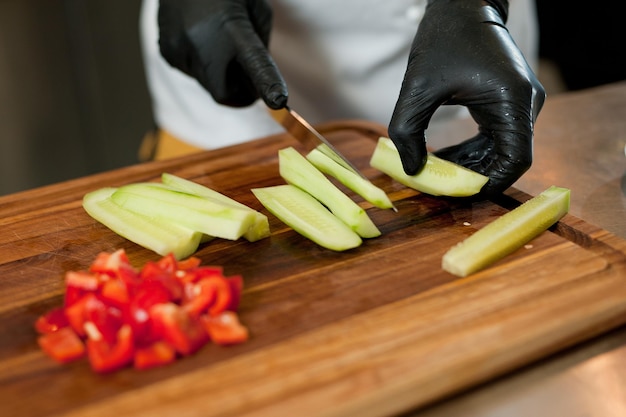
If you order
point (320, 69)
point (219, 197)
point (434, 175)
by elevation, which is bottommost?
point (320, 69)

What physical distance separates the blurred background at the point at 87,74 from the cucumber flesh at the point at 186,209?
2.79 metres

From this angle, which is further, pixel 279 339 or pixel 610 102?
pixel 610 102

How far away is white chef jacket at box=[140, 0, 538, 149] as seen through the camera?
2.69 m

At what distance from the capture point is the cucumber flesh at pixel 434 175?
5.96 ft

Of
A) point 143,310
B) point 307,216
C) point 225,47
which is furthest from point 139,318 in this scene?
point 225,47

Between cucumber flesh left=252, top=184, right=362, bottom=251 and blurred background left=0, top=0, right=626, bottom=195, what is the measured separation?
2933 mm

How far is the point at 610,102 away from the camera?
270cm

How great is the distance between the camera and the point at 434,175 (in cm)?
188

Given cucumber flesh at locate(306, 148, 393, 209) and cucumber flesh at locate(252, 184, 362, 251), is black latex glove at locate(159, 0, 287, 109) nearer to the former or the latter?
cucumber flesh at locate(306, 148, 393, 209)

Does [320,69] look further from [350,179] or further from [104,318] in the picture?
[104,318]

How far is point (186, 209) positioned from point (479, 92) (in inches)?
29.6

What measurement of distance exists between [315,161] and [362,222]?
1.22ft

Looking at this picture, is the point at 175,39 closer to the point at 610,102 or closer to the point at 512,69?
the point at 512,69

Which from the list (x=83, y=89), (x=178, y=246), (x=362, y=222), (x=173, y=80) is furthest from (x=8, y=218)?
(x=83, y=89)
